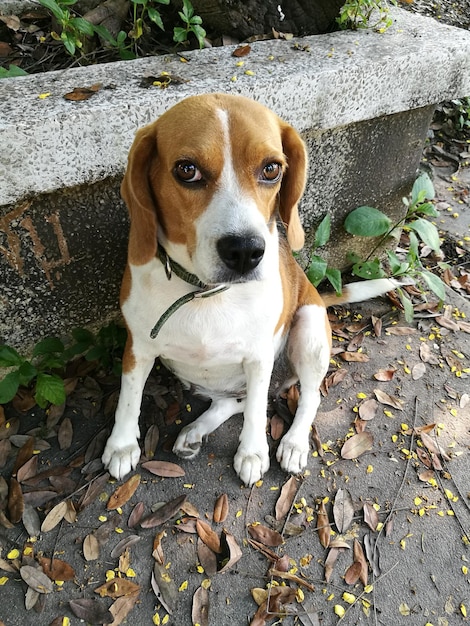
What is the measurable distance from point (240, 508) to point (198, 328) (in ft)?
3.06

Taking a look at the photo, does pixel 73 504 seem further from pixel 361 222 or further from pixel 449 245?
pixel 449 245

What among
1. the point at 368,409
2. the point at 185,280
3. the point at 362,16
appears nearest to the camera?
the point at 185,280

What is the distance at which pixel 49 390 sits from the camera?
2561 mm

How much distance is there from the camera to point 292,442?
8.80ft

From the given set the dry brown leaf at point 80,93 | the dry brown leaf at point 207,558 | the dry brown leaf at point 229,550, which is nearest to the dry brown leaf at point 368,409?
the dry brown leaf at point 229,550

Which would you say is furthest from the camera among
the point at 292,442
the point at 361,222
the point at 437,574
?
the point at 361,222

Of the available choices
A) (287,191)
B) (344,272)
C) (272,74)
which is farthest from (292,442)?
(272,74)

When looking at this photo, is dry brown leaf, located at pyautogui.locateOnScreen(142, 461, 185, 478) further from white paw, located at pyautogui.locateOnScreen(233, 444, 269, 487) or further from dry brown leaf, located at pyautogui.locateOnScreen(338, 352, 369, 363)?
dry brown leaf, located at pyautogui.locateOnScreen(338, 352, 369, 363)

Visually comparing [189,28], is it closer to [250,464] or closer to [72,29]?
[72,29]

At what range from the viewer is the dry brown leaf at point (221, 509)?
246 cm

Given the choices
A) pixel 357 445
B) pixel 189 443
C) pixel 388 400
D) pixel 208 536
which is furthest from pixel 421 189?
pixel 208 536

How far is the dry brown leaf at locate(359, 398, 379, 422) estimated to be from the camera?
9.68 ft

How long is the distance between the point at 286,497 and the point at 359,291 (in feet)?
4.38

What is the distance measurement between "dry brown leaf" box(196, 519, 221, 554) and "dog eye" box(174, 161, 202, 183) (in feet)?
5.07
